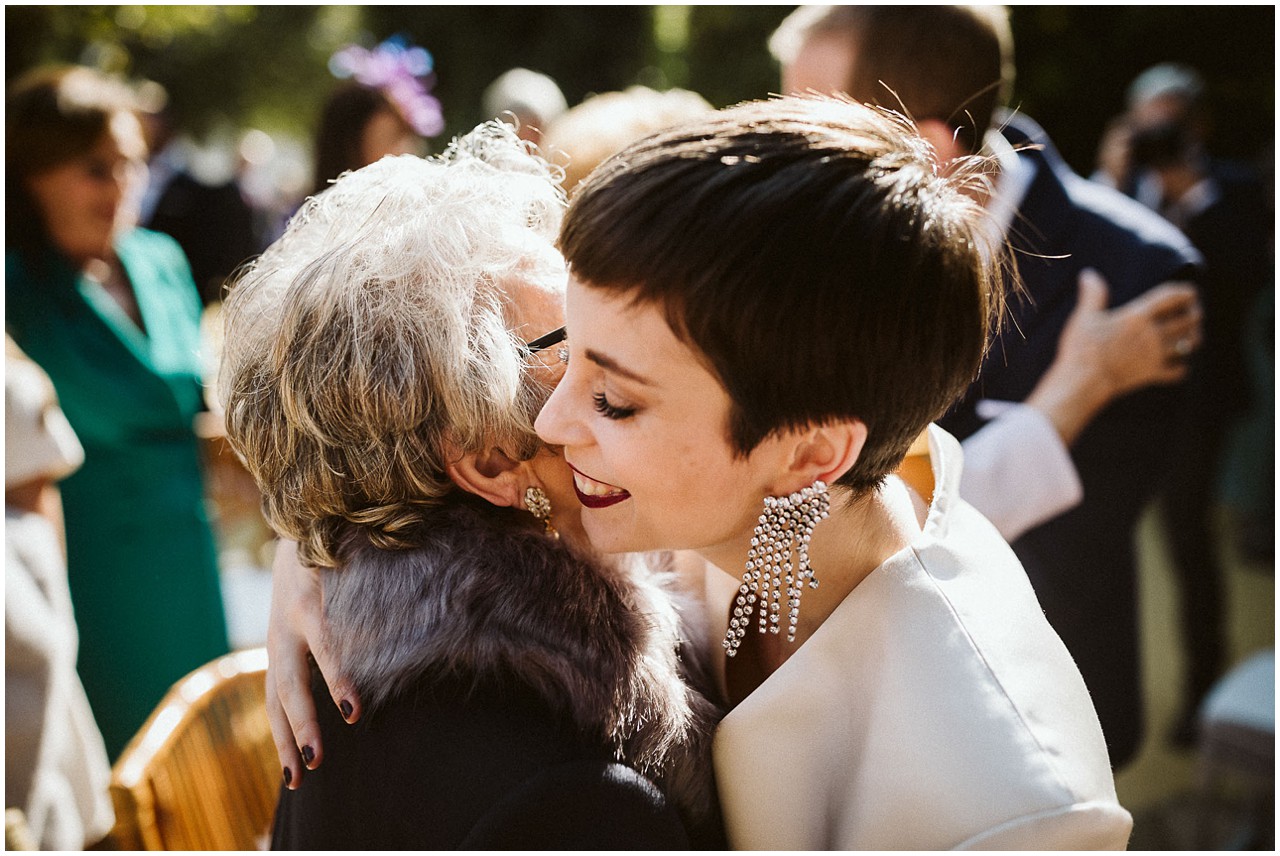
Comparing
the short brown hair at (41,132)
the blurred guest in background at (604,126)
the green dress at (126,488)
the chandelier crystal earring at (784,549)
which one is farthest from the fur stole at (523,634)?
the short brown hair at (41,132)

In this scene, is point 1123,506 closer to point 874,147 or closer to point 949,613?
point 949,613

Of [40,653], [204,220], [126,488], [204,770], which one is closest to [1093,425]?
[204,770]

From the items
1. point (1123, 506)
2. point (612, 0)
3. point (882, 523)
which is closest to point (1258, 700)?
point (1123, 506)

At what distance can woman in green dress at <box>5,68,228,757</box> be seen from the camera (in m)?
3.19

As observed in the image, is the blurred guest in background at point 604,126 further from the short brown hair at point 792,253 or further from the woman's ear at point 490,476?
the short brown hair at point 792,253

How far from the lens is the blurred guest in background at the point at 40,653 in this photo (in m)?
2.16

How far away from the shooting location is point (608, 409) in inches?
47.6

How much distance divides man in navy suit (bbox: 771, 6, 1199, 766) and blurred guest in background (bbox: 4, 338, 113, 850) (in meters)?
2.02

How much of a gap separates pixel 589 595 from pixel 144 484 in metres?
2.54

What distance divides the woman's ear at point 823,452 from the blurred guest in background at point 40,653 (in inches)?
71.0

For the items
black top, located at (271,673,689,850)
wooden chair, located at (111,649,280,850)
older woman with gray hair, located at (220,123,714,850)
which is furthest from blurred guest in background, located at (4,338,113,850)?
black top, located at (271,673,689,850)

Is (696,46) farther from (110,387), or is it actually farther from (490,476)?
(490,476)

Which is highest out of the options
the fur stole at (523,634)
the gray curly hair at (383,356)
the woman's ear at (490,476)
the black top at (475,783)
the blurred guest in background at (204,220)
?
the gray curly hair at (383,356)

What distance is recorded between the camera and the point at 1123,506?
7.76 feet
